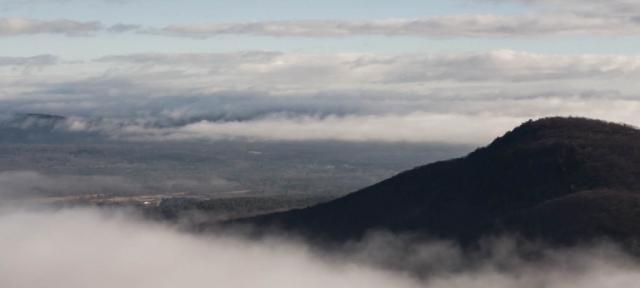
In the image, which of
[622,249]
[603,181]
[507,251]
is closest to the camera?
[622,249]

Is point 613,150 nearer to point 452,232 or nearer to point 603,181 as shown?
point 603,181

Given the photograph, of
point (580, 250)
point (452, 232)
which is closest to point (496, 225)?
point (452, 232)

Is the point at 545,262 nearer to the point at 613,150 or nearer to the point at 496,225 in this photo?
the point at 496,225

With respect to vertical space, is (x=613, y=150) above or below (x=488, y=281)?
above

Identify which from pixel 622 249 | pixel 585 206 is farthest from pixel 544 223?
pixel 622 249

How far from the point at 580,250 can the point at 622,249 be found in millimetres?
6167

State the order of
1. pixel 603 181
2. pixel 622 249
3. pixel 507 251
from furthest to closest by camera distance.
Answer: pixel 603 181 → pixel 507 251 → pixel 622 249

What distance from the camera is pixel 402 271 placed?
18400cm

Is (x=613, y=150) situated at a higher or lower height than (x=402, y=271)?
higher

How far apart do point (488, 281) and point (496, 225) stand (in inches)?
779

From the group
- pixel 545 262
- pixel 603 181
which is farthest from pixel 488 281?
pixel 603 181

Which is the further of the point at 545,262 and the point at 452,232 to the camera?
the point at 452,232

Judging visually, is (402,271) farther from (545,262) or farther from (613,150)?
(613,150)

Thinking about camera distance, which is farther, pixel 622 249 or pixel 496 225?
pixel 496 225
